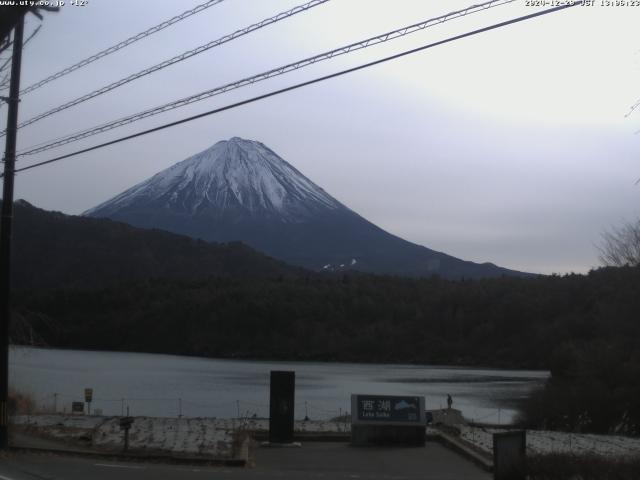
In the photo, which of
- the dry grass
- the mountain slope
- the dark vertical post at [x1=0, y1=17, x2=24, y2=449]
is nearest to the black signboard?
the dry grass

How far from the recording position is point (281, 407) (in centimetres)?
1889

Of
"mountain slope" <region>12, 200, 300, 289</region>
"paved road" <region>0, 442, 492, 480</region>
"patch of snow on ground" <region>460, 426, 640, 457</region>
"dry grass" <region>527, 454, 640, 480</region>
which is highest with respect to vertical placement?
"mountain slope" <region>12, 200, 300, 289</region>

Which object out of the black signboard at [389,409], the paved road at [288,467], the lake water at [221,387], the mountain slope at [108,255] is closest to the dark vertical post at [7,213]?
the paved road at [288,467]

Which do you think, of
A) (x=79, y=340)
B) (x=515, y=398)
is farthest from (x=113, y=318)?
(x=515, y=398)

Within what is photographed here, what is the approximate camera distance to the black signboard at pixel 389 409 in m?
19.3

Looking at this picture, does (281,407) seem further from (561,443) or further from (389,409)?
(561,443)

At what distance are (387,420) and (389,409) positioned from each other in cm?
26

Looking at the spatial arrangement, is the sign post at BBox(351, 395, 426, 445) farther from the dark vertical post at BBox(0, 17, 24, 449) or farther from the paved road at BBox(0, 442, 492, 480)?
the dark vertical post at BBox(0, 17, 24, 449)

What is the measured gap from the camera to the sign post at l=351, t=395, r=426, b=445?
19359mm

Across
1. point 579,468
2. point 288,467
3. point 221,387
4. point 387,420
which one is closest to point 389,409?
point 387,420

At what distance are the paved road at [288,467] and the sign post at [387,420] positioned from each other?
1.77ft

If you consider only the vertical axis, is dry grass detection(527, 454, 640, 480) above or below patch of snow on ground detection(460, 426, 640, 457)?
above

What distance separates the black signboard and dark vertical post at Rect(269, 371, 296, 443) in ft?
4.85

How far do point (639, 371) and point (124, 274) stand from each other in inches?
5175
